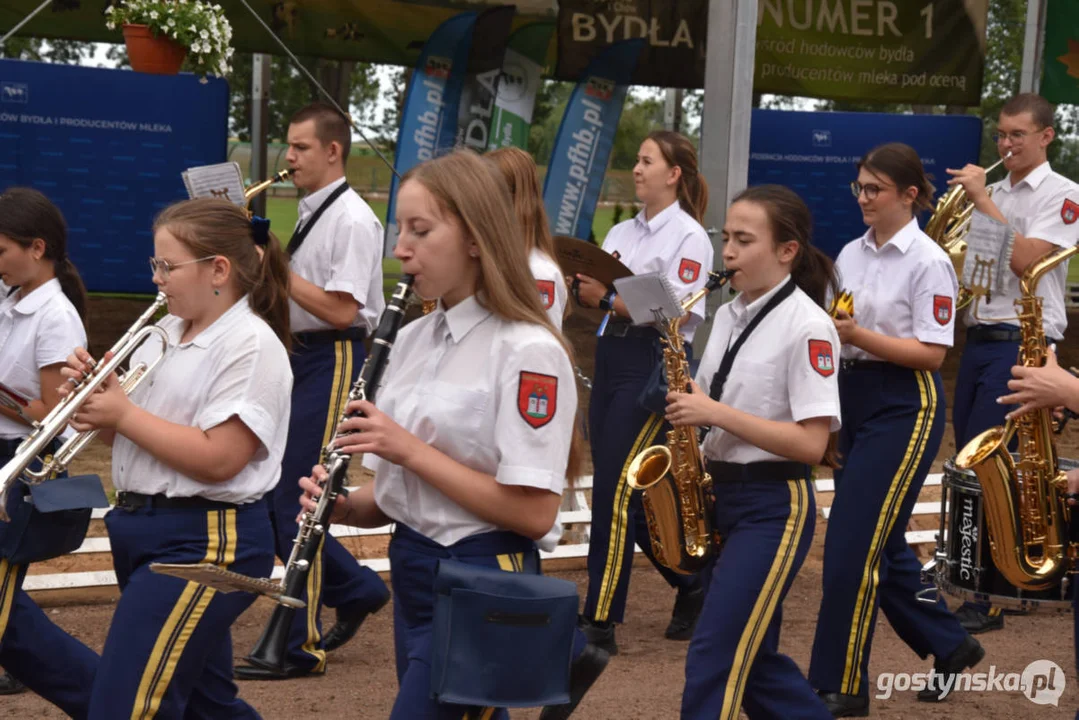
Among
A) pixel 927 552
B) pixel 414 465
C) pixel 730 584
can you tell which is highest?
pixel 414 465

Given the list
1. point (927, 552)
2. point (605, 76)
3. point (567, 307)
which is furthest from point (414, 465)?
point (605, 76)

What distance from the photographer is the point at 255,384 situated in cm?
359

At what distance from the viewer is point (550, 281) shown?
215 inches

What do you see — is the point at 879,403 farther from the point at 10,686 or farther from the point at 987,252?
Result: the point at 10,686

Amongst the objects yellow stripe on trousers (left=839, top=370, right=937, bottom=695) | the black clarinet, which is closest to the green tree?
yellow stripe on trousers (left=839, top=370, right=937, bottom=695)

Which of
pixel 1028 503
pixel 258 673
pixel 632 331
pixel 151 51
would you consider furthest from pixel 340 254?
pixel 151 51

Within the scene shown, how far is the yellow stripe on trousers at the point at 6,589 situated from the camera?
14.1 ft

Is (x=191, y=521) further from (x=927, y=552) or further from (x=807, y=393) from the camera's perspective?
(x=927, y=552)

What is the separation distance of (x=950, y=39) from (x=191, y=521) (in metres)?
10.3

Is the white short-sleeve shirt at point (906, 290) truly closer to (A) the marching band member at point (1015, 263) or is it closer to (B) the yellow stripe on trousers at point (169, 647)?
(A) the marching band member at point (1015, 263)

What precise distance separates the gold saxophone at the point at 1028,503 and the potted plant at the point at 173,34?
566cm

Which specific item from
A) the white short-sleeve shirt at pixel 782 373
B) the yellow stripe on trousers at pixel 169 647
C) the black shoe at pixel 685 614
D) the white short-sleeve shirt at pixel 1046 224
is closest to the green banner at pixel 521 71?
the white short-sleeve shirt at pixel 1046 224

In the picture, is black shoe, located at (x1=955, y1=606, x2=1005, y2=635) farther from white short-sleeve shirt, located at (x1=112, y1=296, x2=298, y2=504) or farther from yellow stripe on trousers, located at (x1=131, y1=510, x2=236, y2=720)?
yellow stripe on trousers, located at (x1=131, y1=510, x2=236, y2=720)

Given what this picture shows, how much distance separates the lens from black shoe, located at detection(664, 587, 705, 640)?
6559 millimetres
